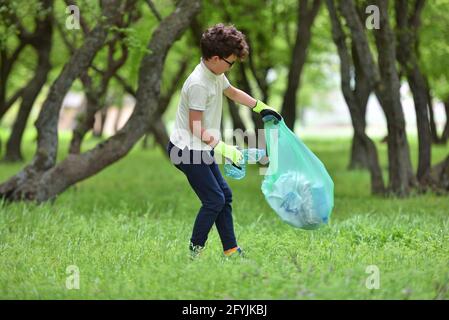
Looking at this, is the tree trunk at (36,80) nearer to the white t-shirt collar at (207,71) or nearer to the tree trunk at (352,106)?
the tree trunk at (352,106)

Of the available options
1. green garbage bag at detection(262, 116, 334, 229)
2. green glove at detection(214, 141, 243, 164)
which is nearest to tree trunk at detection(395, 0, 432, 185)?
green garbage bag at detection(262, 116, 334, 229)

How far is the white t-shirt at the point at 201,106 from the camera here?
210 inches

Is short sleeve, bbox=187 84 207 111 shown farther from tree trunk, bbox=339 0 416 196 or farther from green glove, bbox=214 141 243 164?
tree trunk, bbox=339 0 416 196

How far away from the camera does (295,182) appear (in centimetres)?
584

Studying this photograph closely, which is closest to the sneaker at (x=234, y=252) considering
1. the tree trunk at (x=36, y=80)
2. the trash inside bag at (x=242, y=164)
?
the trash inside bag at (x=242, y=164)

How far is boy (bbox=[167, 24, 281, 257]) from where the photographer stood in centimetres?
531

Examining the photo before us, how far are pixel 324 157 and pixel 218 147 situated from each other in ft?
55.1

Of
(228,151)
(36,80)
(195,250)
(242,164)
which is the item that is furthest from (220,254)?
(36,80)

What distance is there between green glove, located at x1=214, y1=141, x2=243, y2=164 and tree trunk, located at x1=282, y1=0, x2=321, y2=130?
10.1 metres

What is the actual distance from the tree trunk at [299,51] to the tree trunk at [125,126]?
570 centimetres

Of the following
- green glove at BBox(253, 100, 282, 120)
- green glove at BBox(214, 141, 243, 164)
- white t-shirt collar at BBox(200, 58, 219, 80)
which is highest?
white t-shirt collar at BBox(200, 58, 219, 80)

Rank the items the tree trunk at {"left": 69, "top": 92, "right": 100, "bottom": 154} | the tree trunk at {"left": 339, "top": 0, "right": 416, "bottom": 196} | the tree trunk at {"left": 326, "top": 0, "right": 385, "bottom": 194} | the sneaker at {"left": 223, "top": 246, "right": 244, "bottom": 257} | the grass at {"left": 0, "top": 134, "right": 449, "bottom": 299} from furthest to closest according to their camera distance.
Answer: the tree trunk at {"left": 326, "top": 0, "right": 385, "bottom": 194}, the tree trunk at {"left": 69, "top": 92, "right": 100, "bottom": 154}, the tree trunk at {"left": 339, "top": 0, "right": 416, "bottom": 196}, the sneaker at {"left": 223, "top": 246, "right": 244, "bottom": 257}, the grass at {"left": 0, "top": 134, "right": 449, "bottom": 299}

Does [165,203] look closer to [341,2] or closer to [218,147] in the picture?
[341,2]

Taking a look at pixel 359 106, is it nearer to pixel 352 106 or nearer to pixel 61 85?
pixel 352 106
